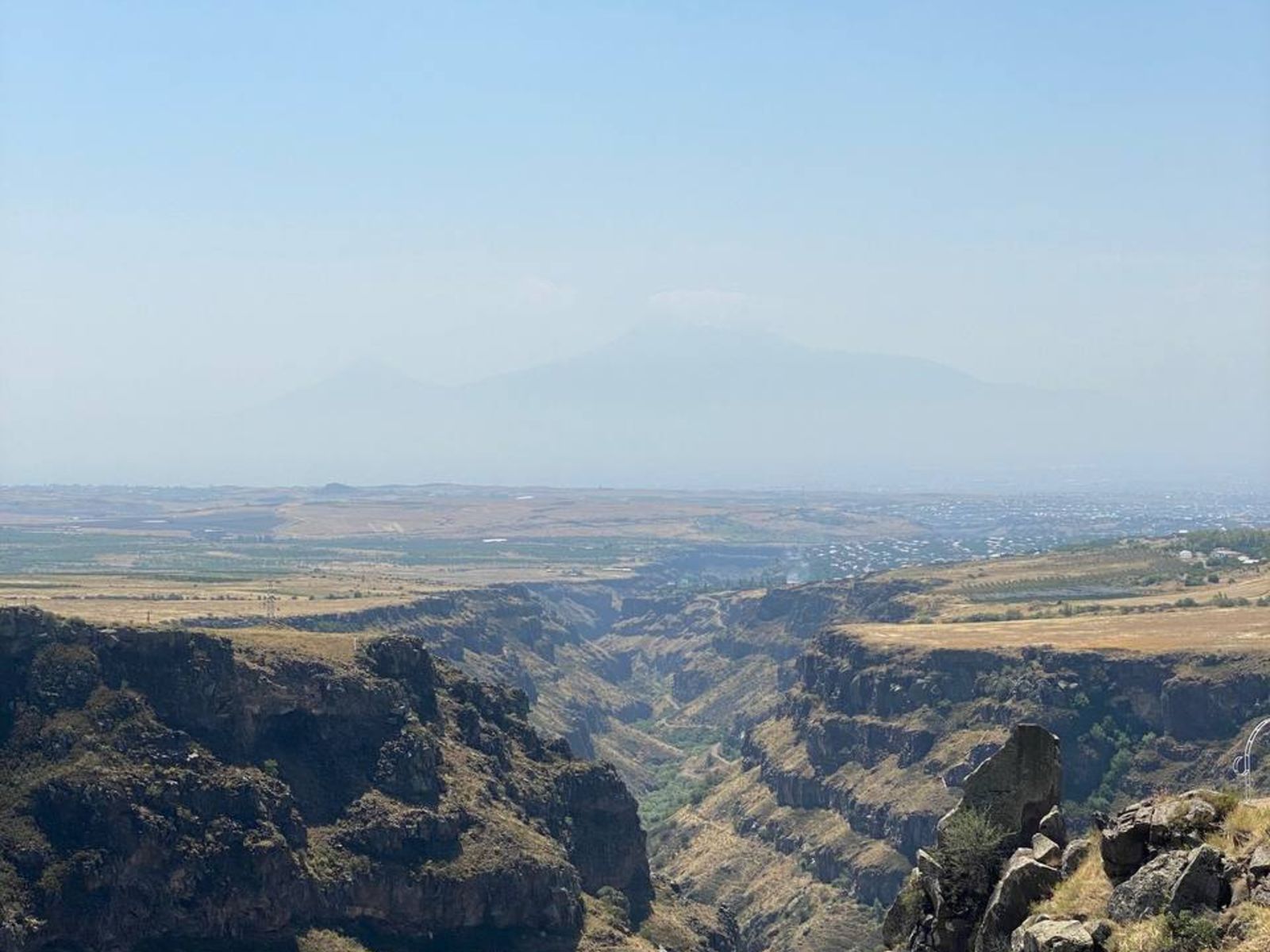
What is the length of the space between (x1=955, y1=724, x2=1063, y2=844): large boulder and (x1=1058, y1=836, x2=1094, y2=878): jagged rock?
3933 millimetres

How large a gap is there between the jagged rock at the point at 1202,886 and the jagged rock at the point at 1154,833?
237cm

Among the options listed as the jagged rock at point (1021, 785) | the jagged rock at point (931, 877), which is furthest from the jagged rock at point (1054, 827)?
the jagged rock at point (931, 877)

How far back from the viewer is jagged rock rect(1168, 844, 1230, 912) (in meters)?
30.3

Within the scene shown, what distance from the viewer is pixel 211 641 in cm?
11438

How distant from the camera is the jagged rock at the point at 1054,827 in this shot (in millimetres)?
39969

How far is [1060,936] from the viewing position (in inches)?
1224

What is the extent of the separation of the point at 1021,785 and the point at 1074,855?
16.8ft

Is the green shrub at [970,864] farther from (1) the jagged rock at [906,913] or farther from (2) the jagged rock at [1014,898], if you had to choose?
(2) the jagged rock at [1014,898]

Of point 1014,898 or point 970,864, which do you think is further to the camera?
point 970,864

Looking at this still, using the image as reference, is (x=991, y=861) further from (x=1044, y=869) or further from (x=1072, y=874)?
(x=1072, y=874)

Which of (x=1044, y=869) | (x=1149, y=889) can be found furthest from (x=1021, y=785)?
(x=1149, y=889)

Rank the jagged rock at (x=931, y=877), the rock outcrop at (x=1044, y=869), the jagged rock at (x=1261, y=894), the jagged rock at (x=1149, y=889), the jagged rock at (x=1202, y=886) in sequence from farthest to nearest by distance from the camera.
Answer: the jagged rock at (x=931, y=877) → the jagged rock at (x=1149, y=889) → the rock outcrop at (x=1044, y=869) → the jagged rock at (x=1202, y=886) → the jagged rock at (x=1261, y=894)

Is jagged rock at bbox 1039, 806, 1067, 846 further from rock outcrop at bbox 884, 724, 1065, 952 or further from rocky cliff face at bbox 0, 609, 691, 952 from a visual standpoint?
rocky cliff face at bbox 0, 609, 691, 952

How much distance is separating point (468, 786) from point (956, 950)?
85.2 meters
